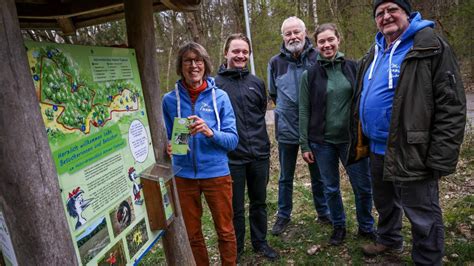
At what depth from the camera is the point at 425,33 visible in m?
2.29

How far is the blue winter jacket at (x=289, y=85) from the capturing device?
3.47 m

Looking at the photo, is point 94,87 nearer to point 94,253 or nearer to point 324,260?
point 94,253

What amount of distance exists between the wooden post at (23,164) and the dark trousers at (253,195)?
6.00 ft

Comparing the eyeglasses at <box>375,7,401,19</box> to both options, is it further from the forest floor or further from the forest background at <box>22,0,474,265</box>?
the forest floor

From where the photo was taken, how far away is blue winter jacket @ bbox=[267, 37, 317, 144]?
347 cm

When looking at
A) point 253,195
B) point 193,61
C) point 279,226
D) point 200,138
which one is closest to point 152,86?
point 193,61

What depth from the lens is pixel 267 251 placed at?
3398 millimetres

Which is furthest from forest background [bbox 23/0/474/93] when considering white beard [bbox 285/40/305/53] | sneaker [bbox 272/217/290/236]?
sneaker [bbox 272/217/290/236]

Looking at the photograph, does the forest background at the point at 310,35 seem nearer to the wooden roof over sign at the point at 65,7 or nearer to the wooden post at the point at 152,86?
the wooden post at the point at 152,86

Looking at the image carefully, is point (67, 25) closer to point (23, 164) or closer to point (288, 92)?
point (23, 164)

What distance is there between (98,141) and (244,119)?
5.02 feet

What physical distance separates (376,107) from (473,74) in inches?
461

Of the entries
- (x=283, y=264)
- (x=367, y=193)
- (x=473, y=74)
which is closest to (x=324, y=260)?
(x=283, y=264)

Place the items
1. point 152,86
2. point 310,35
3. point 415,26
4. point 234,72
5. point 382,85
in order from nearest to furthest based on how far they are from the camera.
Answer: point 152,86, point 415,26, point 382,85, point 234,72, point 310,35
